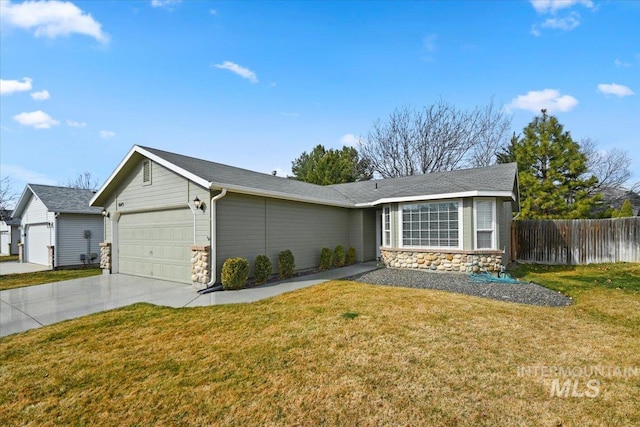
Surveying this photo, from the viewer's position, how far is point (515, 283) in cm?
831

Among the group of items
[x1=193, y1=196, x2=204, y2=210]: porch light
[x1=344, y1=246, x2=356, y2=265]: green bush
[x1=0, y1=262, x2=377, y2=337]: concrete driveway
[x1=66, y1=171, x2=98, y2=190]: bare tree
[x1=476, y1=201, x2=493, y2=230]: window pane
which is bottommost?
[x1=0, y1=262, x2=377, y2=337]: concrete driveway

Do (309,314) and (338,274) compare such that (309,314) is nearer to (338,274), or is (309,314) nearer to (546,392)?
(546,392)

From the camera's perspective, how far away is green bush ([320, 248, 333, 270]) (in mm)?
11352

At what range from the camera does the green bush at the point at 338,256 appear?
12119 millimetres

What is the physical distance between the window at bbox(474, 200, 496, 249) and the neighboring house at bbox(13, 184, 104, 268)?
681 inches

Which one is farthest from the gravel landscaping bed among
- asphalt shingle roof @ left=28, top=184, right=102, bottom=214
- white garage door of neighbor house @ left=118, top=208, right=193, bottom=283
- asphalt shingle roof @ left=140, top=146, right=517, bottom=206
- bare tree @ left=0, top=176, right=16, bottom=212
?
bare tree @ left=0, top=176, right=16, bottom=212

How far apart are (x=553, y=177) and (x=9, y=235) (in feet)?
124

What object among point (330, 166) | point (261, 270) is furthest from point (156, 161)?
point (330, 166)

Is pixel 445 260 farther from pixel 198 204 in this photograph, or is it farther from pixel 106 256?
pixel 106 256

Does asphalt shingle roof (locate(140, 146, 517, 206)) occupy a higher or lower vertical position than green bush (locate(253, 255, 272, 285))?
higher

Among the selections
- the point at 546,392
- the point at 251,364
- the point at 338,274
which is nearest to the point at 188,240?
the point at 338,274

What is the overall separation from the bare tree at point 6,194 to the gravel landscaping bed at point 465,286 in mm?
26533

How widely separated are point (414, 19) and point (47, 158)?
2553 centimetres

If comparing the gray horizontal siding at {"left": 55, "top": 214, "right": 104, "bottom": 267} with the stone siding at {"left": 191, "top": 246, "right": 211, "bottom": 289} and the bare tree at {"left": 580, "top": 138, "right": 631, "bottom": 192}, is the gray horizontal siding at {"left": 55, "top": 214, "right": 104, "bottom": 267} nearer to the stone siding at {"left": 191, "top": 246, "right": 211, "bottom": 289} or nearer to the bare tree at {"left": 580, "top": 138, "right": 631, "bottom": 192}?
the stone siding at {"left": 191, "top": 246, "right": 211, "bottom": 289}
